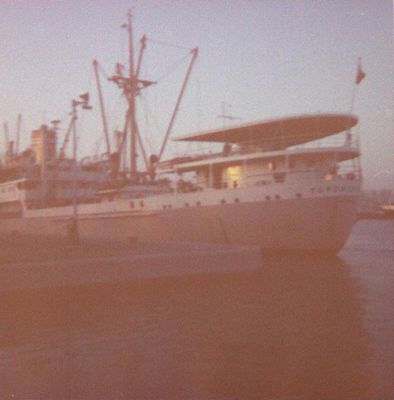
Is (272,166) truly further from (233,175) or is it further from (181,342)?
(181,342)

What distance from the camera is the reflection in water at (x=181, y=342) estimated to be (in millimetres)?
8867

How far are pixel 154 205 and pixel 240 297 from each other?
16542 mm

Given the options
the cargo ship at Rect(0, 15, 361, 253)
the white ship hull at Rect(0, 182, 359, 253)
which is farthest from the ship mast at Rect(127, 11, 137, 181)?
the white ship hull at Rect(0, 182, 359, 253)

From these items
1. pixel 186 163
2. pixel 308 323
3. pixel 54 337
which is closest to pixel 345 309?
pixel 308 323

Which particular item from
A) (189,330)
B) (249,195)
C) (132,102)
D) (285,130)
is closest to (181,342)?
(189,330)

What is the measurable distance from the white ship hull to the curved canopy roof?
4.68 meters

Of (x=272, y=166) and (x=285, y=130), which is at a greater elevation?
(x=285, y=130)

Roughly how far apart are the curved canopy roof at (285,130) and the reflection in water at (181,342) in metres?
13.8

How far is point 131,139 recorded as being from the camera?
143 feet

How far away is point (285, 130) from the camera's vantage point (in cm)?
3161

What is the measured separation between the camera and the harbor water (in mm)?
8977

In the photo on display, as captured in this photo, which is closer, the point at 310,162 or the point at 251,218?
the point at 251,218

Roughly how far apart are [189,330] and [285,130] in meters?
21.4

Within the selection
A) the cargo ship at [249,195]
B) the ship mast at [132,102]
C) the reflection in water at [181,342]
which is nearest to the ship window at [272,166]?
the cargo ship at [249,195]
